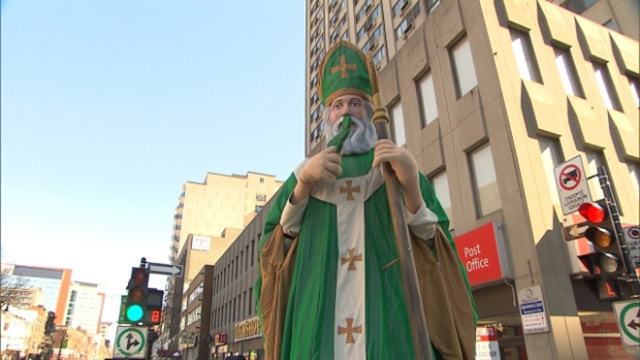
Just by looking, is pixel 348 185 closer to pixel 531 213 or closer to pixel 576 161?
pixel 576 161

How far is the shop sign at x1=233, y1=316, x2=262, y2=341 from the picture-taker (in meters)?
27.9

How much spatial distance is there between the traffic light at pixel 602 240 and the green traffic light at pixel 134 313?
278 inches

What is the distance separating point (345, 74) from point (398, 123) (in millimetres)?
12751

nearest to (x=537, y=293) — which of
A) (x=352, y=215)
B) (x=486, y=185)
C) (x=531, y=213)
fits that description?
(x=531, y=213)

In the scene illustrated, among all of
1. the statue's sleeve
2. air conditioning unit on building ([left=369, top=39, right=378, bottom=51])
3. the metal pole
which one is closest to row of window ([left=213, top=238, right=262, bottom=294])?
air conditioning unit on building ([left=369, top=39, right=378, bottom=51])

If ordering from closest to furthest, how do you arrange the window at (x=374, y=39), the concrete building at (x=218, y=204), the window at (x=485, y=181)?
the window at (x=485, y=181), the window at (x=374, y=39), the concrete building at (x=218, y=204)

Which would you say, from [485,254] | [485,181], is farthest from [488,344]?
[485,181]

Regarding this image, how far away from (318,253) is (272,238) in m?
0.51

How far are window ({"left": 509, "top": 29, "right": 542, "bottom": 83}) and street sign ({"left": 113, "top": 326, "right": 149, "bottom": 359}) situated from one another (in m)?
10.7

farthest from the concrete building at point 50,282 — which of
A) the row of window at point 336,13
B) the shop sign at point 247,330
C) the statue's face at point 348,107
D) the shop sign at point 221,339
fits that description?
the statue's face at point 348,107

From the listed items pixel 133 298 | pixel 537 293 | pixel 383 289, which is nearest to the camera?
pixel 383 289

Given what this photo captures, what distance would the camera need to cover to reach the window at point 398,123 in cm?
1566

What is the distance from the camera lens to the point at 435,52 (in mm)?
14188

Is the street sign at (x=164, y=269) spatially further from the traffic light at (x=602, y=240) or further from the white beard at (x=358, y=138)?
the traffic light at (x=602, y=240)
